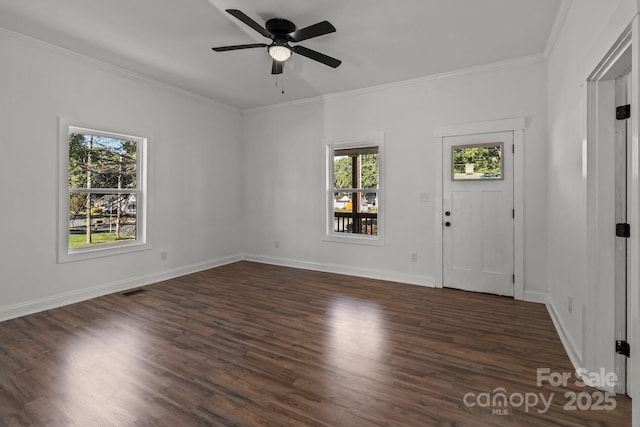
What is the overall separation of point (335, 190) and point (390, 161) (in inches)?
42.0

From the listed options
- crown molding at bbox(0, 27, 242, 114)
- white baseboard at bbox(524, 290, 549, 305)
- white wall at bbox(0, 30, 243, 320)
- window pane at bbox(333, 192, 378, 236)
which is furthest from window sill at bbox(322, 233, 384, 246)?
crown molding at bbox(0, 27, 242, 114)

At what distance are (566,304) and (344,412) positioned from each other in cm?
220

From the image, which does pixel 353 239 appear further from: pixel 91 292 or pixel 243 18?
pixel 91 292

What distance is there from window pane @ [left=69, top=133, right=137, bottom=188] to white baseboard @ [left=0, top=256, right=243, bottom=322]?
1307mm

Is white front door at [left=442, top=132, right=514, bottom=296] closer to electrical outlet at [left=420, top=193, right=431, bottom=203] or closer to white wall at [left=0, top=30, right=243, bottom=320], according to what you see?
electrical outlet at [left=420, top=193, right=431, bottom=203]

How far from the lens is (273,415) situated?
1762 millimetres

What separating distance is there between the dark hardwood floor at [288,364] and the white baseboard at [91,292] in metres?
0.12

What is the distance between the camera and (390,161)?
4680 millimetres

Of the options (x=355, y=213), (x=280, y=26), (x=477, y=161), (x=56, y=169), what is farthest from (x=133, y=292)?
(x=477, y=161)

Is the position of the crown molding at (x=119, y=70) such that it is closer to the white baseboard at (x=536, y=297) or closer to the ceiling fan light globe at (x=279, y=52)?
the ceiling fan light globe at (x=279, y=52)

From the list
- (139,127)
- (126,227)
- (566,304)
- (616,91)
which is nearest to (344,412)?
(566,304)

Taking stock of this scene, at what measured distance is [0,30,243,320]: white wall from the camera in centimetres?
321

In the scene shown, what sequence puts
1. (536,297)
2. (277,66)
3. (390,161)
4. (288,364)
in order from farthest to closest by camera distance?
(390,161)
(536,297)
(277,66)
(288,364)

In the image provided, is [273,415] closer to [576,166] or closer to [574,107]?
[576,166]
